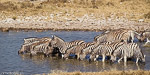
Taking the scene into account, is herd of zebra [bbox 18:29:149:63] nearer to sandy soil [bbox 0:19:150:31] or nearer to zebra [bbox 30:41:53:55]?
zebra [bbox 30:41:53:55]

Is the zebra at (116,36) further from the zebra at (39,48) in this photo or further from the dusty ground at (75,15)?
the dusty ground at (75,15)

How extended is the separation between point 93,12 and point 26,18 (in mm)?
6442

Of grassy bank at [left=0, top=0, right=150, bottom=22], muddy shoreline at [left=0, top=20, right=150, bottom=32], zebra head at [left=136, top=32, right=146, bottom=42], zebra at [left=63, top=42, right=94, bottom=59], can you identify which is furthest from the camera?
grassy bank at [left=0, top=0, right=150, bottom=22]

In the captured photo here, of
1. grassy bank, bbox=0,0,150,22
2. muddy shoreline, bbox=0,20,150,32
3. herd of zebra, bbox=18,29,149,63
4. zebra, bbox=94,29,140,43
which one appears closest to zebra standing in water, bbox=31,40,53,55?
herd of zebra, bbox=18,29,149,63

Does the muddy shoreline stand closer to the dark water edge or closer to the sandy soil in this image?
the sandy soil

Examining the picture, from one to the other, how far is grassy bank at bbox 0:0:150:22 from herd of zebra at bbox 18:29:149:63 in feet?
42.4

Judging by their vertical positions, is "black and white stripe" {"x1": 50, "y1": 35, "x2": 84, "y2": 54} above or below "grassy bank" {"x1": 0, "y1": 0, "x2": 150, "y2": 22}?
above

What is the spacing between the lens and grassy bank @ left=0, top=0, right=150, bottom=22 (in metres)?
34.8

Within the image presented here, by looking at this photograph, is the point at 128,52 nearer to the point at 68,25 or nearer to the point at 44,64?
the point at 44,64

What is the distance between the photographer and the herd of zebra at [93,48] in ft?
56.1

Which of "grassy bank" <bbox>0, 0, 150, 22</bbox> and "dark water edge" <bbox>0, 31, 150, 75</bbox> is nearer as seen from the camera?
"dark water edge" <bbox>0, 31, 150, 75</bbox>

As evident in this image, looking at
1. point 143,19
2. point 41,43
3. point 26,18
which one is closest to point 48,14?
point 26,18

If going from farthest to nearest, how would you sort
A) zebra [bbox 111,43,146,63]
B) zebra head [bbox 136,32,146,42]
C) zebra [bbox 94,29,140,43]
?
zebra head [bbox 136,32,146,42], zebra [bbox 94,29,140,43], zebra [bbox 111,43,146,63]

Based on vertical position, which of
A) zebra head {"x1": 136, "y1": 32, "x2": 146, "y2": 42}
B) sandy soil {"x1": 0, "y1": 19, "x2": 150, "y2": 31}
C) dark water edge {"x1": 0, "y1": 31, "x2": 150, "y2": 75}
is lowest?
sandy soil {"x1": 0, "y1": 19, "x2": 150, "y2": 31}
